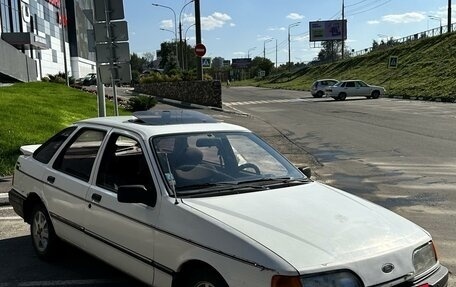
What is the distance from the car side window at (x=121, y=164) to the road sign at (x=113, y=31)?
6119 mm

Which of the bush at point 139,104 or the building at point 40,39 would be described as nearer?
the bush at point 139,104

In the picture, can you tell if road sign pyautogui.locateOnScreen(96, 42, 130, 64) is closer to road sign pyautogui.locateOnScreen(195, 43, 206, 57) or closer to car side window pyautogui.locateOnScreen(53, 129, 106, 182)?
car side window pyautogui.locateOnScreen(53, 129, 106, 182)

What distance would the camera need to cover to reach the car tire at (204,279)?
10.5ft

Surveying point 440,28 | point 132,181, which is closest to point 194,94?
point 132,181

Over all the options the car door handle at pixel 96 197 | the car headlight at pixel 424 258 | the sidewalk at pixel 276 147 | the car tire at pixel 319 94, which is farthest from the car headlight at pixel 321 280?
the car tire at pixel 319 94

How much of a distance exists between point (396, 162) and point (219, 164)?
828 centimetres

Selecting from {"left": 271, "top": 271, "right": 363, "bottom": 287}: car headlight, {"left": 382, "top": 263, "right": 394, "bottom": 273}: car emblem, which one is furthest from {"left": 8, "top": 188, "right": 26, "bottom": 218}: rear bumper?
{"left": 382, "top": 263, "right": 394, "bottom": 273}: car emblem

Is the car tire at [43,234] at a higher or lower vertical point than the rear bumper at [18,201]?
lower

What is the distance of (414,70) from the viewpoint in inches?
2100

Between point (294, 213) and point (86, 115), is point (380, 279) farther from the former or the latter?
point (86, 115)

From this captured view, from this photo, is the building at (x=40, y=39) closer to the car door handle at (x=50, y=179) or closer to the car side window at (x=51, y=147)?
the car side window at (x=51, y=147)

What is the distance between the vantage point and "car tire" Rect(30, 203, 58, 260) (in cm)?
518

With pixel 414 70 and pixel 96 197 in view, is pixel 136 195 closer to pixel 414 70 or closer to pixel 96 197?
pixel 96 197

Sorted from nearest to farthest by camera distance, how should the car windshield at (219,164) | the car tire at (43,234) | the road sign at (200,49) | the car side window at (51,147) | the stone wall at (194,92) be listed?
the car windshield at (219,164) → the car tire at (43,234) → the car side window at (51,147) → the road sign at (200,49) → the stone wall at (194,92)
